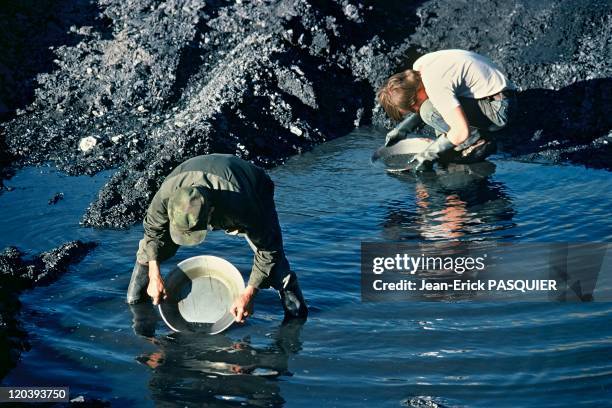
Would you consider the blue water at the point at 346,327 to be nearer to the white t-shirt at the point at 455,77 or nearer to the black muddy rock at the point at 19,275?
the black muddy rock at the point at 19,275

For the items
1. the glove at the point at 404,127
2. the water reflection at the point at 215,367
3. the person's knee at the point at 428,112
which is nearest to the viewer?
the water reflection at the point at 215,367

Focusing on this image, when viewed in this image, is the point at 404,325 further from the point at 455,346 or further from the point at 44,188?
the point at 44,188

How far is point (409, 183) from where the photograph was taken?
25.7 feet

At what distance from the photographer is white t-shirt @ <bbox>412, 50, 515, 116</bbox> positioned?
7.10 metres

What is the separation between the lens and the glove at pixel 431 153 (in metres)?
7.57

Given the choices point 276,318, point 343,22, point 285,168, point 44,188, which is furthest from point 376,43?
point 276,318

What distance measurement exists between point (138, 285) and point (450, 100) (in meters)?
3.09

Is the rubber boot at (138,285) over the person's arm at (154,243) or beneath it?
beneath

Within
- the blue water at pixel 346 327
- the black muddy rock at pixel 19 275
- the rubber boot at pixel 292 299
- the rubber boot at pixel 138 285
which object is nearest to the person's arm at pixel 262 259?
the rubber boot at pixel 292 299

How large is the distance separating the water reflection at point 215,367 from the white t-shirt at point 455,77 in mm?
2513

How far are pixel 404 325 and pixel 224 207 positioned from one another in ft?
5.47

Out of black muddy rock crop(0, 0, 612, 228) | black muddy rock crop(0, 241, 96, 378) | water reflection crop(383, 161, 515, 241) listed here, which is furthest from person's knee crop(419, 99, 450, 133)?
black muddy rock crop(0, 241, 96, 378)

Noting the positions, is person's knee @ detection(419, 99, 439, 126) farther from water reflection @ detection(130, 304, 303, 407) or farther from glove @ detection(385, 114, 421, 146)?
water reflection @ detection(130, 304, 303, 407)

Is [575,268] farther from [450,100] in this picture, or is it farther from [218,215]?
[218,215]
